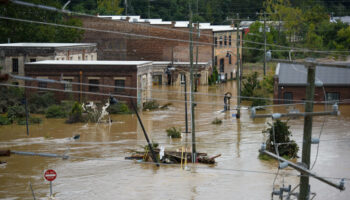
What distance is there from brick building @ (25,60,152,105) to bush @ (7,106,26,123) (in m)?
4.89

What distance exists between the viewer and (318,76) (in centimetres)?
4866

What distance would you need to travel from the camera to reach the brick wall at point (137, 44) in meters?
65.5

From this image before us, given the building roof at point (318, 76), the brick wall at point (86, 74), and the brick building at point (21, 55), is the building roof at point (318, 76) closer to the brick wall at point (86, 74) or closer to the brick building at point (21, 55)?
the brick wall at point (86, 74)

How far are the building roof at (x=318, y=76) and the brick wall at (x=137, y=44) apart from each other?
17029 mm

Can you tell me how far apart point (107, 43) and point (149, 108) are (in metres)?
21.1

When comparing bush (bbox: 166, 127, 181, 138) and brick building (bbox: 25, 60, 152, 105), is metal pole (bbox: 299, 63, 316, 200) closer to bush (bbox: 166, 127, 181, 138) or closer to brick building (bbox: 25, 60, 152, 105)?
bush (bbox: 166, 127, 181, 138)

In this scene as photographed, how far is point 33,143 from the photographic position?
1309 inches

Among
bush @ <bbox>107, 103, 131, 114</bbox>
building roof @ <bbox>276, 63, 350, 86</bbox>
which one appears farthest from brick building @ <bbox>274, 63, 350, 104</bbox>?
bush @ <bbox>107, 103, 131, 114</bbox>

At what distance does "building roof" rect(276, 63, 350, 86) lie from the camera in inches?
1876

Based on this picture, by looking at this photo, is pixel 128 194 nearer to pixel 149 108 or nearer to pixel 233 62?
pixel 149 108

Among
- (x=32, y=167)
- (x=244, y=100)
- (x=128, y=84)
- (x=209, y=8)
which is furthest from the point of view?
(x=209, y=8)

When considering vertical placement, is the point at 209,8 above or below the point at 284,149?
above

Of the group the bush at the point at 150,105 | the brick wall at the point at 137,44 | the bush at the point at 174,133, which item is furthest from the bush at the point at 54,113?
the brick wall at the point at 137,44

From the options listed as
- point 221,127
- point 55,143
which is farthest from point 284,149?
point 55,143
